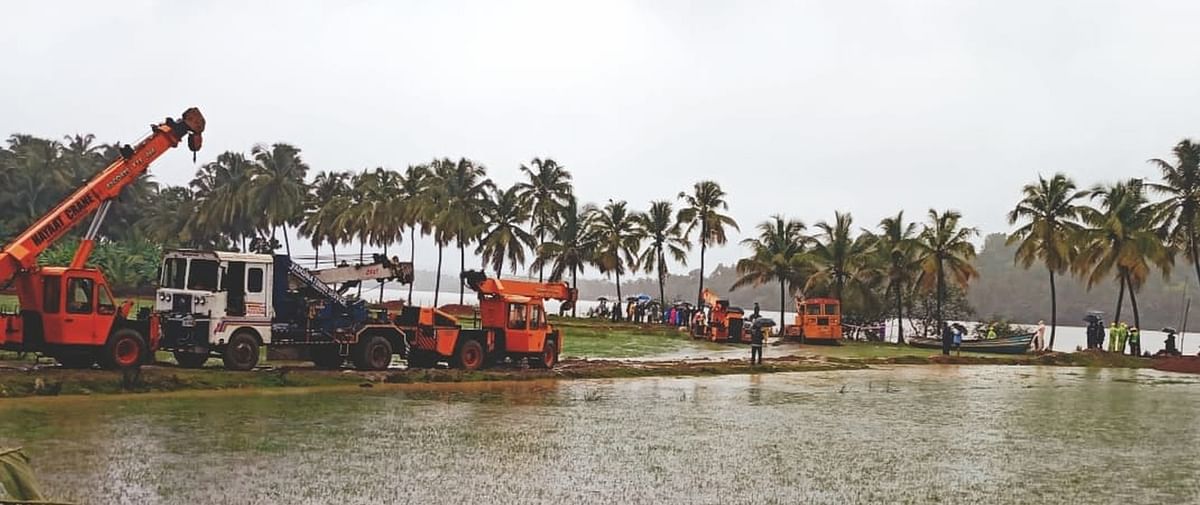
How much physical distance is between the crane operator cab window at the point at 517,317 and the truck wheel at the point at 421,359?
220 cm

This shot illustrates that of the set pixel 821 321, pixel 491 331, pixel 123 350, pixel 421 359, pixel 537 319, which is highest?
pixel 821 321

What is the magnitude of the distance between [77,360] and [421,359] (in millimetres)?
8042

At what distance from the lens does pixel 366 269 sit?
26578mm

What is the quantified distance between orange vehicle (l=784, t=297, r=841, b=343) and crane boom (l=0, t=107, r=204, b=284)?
109 feet

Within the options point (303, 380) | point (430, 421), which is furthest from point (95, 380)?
point (430, 421)

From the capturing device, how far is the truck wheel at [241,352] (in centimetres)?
2277

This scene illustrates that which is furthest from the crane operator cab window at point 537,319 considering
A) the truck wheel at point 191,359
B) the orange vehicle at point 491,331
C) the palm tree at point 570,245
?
the palm tree at point 570,245

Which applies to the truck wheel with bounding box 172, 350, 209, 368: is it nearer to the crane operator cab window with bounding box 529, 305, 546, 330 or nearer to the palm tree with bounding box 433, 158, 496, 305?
the crane operator cab window with bounding box 529, 305, 546, 330

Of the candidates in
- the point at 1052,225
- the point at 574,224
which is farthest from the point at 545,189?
the point at 1052,225

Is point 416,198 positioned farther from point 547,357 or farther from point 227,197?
point 547,357

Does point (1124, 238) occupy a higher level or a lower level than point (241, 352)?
higher

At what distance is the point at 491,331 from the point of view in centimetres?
2761

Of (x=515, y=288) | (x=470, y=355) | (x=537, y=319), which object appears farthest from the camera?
(x=515, y=288)

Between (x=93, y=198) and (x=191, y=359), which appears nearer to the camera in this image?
(x=93, y=198)
